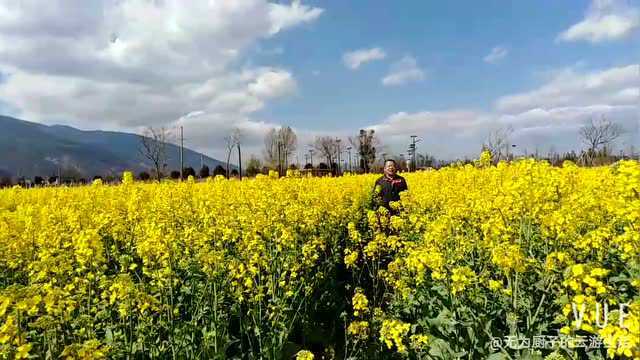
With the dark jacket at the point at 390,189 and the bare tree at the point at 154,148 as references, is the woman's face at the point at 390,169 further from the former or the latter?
the bare tree at the point at 154,148

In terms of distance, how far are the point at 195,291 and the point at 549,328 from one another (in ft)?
10.6

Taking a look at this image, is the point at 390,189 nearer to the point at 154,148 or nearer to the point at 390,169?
the point at 390,169

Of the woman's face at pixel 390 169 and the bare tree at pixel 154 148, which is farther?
the bare tree at pixel 154 148

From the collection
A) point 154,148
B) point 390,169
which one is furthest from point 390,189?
point 154,148

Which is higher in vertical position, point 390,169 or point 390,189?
point 390,169

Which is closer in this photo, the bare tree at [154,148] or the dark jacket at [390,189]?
the dark jacket at [390,189]

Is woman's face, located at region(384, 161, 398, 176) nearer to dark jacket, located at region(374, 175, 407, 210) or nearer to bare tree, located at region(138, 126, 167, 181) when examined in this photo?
dark jacket, located at region(374, 175, 407, 210)

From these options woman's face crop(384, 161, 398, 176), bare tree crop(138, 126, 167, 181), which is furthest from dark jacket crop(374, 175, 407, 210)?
bare tree crop(138, 126, 167, 181)

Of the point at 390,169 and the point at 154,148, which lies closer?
the point at 390,169

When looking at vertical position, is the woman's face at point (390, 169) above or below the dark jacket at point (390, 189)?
above

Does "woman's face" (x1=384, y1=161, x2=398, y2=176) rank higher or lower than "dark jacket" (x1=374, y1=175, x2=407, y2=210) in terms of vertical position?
higher

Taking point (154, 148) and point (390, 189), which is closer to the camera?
point (390, 189)

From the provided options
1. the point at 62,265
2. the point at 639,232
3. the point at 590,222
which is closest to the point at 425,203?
the point at 590,222

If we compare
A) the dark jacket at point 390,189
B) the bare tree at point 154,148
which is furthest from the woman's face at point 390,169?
the bare tree at point 154,148
